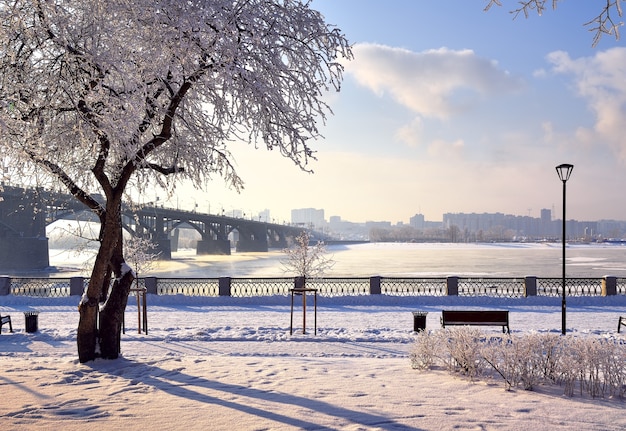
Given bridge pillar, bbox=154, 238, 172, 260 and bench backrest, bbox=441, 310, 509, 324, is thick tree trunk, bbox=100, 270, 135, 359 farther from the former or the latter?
bridge pillar, bbox=154, 238, 172, 260

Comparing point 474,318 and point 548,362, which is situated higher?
point 548,362

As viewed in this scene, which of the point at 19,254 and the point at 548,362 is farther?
the point at 19,254

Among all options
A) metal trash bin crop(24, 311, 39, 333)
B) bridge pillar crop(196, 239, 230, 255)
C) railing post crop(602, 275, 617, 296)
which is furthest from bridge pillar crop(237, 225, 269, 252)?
metal trash bin crop(24, 311, 39, 333)

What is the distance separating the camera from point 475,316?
45.9 ft

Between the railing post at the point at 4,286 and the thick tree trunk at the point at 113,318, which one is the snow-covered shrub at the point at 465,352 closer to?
the thick tree trunk at the point at 113,318

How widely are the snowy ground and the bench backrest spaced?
1.17 meters

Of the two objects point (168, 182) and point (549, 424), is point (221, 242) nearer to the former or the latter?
point (168, 182)

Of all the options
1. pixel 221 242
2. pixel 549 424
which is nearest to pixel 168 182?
pixel 549 424

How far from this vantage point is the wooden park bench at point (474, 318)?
45.3 feet

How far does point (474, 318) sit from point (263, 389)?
797 centimetres

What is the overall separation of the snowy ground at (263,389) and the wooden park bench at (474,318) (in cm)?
114

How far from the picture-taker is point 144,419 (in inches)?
251

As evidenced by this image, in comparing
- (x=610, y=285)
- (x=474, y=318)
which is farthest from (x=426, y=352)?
(x=610, y=285)

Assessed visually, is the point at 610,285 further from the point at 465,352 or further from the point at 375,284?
the point at 465,352
